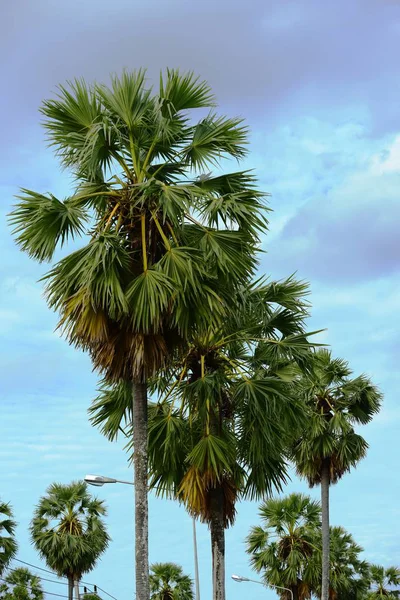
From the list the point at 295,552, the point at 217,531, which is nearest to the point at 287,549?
the point at 295,552

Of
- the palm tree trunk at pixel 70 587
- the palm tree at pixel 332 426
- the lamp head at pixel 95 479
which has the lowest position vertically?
the lamp head at pixel 95 479

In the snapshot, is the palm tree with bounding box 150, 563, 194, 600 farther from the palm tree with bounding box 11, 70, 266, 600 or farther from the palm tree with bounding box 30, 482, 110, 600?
the palm tree with bounding box 11, 70, 266, 600

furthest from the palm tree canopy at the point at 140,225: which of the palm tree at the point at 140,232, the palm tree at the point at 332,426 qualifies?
the palm tree at the point at 332,426

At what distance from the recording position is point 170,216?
54.7ft

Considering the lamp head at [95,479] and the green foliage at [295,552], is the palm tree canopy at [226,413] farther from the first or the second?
the green foliage at [295,552]

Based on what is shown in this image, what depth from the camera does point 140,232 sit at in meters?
17.3

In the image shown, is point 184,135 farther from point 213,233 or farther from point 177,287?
point 177,287

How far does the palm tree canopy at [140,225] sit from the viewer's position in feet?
53.7

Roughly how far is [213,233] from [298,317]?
5024mm

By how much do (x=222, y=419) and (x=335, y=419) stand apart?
636 inches

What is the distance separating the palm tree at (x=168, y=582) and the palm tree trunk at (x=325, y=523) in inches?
354

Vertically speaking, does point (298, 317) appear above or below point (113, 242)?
above

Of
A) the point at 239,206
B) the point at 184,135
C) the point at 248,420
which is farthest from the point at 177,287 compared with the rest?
the point at 248,420

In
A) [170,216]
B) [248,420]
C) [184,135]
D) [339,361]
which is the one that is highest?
[339,361]
